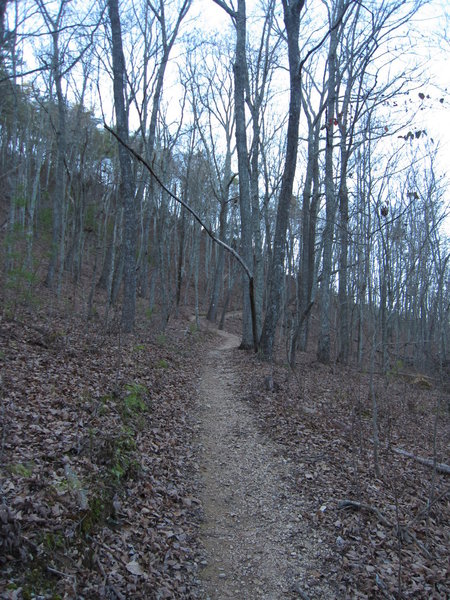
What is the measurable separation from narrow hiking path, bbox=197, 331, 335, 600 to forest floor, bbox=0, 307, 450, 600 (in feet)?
0.06

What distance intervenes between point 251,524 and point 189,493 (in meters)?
0.81

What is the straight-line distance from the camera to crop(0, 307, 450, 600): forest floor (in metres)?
3.09

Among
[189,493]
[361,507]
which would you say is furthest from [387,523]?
[189,493]

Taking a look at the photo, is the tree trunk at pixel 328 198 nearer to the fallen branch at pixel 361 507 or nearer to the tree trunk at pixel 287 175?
the tree trunk at pixel 287 175

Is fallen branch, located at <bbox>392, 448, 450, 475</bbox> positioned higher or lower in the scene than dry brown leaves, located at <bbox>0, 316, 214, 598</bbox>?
lower

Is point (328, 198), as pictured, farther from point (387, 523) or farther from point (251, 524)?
point (251, 524)

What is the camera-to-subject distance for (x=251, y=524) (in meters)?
4.45

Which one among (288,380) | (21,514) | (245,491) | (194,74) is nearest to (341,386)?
(288,380)

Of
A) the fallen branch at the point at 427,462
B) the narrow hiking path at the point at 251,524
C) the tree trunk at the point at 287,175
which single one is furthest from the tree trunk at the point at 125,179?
the fallen branch at the point at 427,462

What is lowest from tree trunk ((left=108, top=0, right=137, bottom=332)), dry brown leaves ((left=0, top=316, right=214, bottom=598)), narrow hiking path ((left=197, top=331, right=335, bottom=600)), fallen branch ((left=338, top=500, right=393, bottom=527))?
narrow hiking path ((left=197, top=331, right=335, bottom=600))

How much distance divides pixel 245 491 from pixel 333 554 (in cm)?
142

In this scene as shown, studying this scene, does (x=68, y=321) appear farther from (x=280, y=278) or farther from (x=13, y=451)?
(x=13, y=451)

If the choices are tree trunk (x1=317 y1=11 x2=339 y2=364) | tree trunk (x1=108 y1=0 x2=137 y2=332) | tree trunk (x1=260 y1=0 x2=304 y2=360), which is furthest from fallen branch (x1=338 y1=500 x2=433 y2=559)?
tree trunk (x1=317 y1=11 x2=339 y2=364)

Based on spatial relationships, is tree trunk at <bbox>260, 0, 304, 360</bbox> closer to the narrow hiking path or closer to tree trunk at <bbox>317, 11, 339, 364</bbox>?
tree trunk at <bbox>317, 11, 339, 364</bbox>
